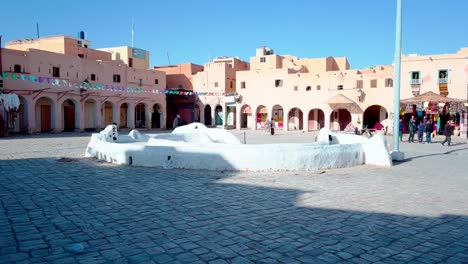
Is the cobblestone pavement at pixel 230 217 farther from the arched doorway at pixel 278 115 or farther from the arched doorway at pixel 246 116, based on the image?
the arched doorway at pixel 246 116

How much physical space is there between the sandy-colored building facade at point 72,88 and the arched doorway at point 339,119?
19037 millimetres

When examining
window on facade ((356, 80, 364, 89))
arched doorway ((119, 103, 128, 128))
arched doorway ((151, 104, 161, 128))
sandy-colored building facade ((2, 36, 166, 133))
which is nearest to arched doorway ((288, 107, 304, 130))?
window on facade ((356, 80, 364, 89))

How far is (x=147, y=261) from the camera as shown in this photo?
3895mm

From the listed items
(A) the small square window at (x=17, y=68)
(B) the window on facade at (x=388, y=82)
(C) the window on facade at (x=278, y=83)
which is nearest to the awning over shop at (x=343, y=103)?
(B) the window on facade at (x=388, y=82)

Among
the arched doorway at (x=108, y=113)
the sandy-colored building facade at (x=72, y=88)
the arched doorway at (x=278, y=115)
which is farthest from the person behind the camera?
the arched doorway at (x=278, y=115)

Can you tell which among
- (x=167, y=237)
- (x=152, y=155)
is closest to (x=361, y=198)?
(x=167, y=237)

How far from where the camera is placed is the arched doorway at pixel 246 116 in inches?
1715

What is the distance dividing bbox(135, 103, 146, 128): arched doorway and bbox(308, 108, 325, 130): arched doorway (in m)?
19.1

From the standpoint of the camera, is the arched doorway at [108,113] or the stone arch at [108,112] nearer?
the stone arch at [108,112]

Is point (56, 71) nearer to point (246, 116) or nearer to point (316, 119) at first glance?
point (246, 116)

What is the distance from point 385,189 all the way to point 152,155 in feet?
20.9

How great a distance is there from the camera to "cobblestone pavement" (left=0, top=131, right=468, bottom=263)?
417 centimetres

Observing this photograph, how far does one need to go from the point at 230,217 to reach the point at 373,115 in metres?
33.6

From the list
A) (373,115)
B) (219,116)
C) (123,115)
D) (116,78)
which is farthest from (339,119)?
(123,115)
